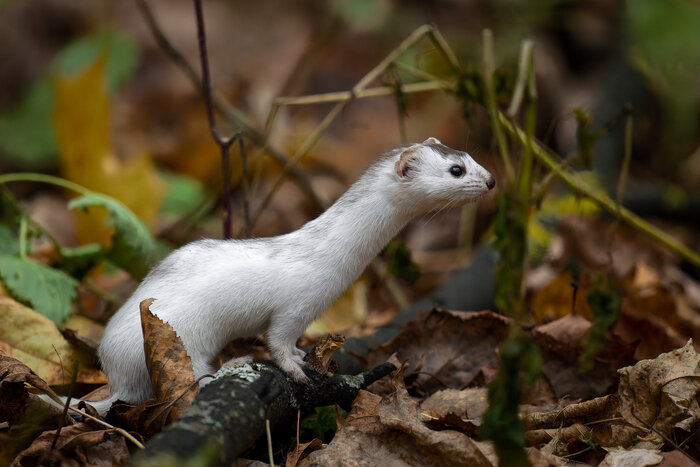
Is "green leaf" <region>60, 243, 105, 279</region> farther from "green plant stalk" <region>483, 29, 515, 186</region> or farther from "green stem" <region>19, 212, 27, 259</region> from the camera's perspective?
"green plant stalk" <region>483, 29, 515, 186</region>

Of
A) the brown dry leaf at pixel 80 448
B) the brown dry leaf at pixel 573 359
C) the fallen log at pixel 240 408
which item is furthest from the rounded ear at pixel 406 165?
the brown dry leaf at pixel 80 448

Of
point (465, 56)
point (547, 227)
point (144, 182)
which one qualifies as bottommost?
point (547, 227)

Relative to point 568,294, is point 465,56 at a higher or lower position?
higher

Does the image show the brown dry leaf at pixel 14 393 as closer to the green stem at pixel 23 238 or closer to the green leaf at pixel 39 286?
the green leaf at pixel 39 286

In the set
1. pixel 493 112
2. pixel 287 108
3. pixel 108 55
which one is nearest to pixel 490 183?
pixel 493 112

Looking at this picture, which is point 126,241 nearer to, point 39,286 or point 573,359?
point 39,286

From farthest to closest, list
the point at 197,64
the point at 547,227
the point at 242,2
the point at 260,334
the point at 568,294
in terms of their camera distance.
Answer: the point at 242,2, the point at 197,64, the point at 547,227, the point at 568,294, the point at 260,334

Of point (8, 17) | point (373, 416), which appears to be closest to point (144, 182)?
point (373, 416)

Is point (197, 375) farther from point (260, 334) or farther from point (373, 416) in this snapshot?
point (373, 416)
